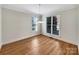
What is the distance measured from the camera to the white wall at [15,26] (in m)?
1.65

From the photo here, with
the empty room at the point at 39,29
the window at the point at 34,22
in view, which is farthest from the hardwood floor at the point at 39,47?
the window at the point at 34,22

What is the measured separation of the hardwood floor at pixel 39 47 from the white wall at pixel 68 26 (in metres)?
0.13

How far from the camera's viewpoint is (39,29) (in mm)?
1880

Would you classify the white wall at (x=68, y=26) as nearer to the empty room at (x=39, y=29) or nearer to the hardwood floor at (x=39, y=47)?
the empty room at (x=39, y=29)

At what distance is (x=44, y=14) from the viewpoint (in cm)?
186

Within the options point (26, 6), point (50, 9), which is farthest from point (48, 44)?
point (26, 6)

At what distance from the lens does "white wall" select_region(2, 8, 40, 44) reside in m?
1.65

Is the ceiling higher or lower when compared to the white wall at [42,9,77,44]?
higher

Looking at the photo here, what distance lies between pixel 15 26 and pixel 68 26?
1163 millimetres

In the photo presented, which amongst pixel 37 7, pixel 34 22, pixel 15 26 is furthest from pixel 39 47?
pixel 37 7

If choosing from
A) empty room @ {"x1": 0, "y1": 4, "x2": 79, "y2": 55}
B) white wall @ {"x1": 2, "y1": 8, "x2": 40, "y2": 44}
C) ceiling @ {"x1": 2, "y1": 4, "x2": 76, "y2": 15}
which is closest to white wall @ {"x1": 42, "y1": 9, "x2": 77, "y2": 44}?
empty room @ {"x1": 0, "y1": 4, "x2": 79, "y2": 55}

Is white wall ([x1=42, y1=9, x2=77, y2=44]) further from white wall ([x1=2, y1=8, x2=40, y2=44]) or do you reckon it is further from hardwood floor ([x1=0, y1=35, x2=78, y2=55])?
white wall ([x1=2, y1=8, x2=40, y2=44])

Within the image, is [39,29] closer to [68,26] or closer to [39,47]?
[39,47]
